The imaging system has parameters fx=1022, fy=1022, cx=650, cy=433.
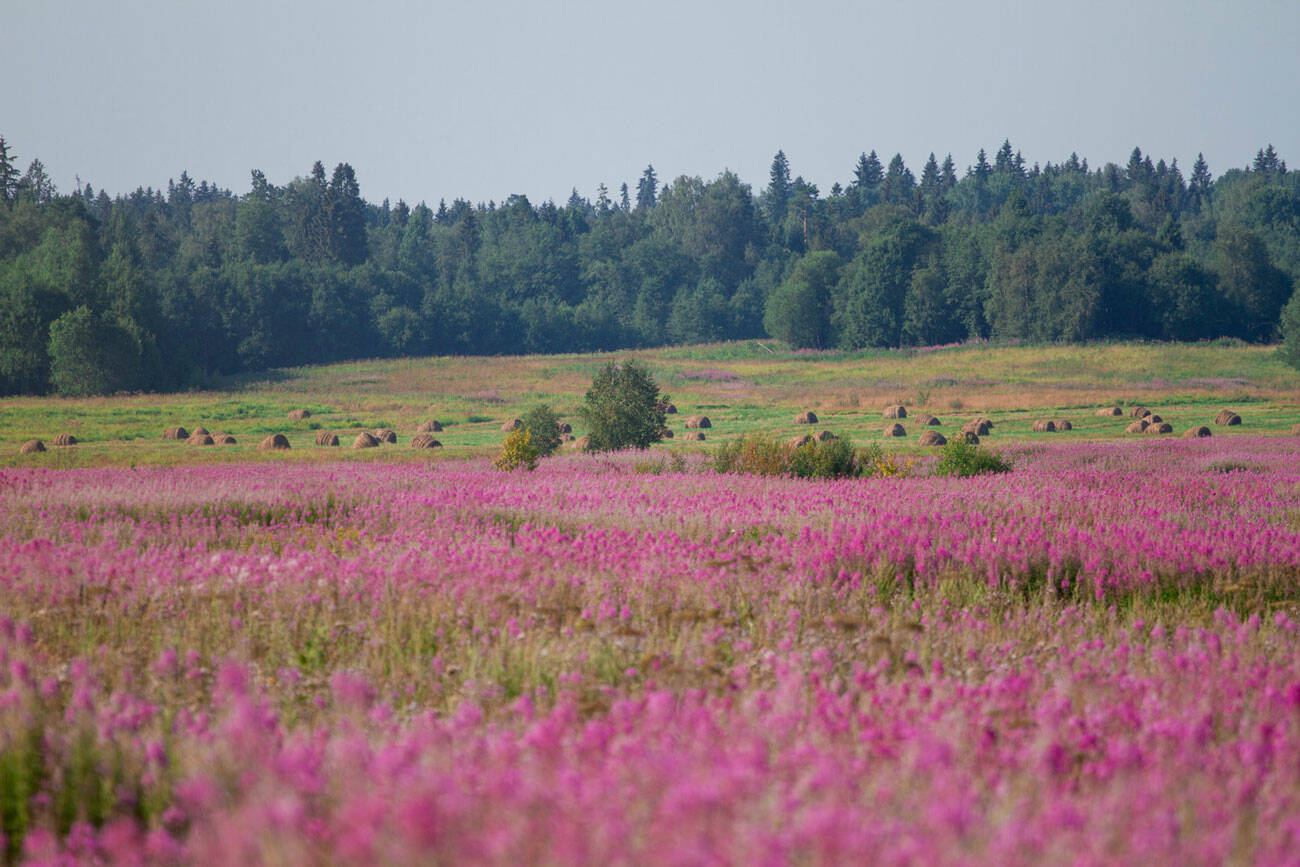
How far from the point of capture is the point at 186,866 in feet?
9.28

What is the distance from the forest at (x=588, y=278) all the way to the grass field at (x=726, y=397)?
6.98m

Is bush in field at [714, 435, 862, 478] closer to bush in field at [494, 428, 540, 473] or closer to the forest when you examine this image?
bush in field at [494, 428, 540, 473]

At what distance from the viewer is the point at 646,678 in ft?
15.5

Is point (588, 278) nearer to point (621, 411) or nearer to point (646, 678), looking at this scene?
point (621, 411)

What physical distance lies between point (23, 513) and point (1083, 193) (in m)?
170

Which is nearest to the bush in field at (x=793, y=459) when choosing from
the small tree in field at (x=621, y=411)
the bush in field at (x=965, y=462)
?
the bush in field at (x=965, y=462)

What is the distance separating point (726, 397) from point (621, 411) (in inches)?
1326

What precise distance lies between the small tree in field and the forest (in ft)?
134

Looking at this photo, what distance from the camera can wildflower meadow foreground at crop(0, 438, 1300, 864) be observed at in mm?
2455

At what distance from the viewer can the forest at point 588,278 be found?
203 ft

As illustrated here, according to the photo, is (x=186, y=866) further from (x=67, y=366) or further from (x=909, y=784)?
(x=67, y=366)

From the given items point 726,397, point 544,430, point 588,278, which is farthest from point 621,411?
point 588,278

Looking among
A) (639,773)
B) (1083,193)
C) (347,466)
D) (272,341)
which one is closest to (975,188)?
(1083,193)

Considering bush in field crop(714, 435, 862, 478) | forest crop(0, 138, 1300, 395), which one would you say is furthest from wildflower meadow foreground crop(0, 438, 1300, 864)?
forest crop(0, 138, 1300, 395)
